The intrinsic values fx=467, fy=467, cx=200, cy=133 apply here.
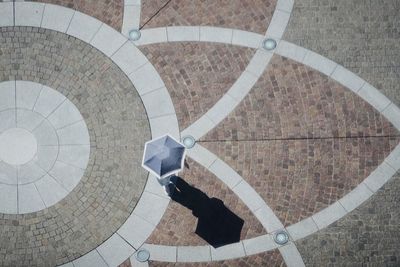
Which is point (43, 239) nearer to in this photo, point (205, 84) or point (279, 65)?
point (205, 84)

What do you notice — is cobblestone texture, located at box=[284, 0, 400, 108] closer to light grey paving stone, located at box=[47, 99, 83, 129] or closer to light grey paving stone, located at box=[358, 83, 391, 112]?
light grey paving stone, located at box=[358, 83, 391, 112]

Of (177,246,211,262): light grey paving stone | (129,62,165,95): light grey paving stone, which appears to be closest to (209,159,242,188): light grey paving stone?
(177,246,211,262): light grey paving stone

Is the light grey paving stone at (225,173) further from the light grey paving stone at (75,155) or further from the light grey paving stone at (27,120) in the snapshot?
the light grey paving stone at (27,120)

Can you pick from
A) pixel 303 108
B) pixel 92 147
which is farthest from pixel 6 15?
pixel 303 108

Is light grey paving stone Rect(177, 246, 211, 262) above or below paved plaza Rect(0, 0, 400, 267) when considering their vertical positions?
below

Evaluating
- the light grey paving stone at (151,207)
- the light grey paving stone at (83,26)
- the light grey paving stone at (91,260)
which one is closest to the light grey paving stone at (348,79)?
the light grey paving stone at (151,207)

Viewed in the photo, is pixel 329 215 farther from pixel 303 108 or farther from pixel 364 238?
pixel 303 108
